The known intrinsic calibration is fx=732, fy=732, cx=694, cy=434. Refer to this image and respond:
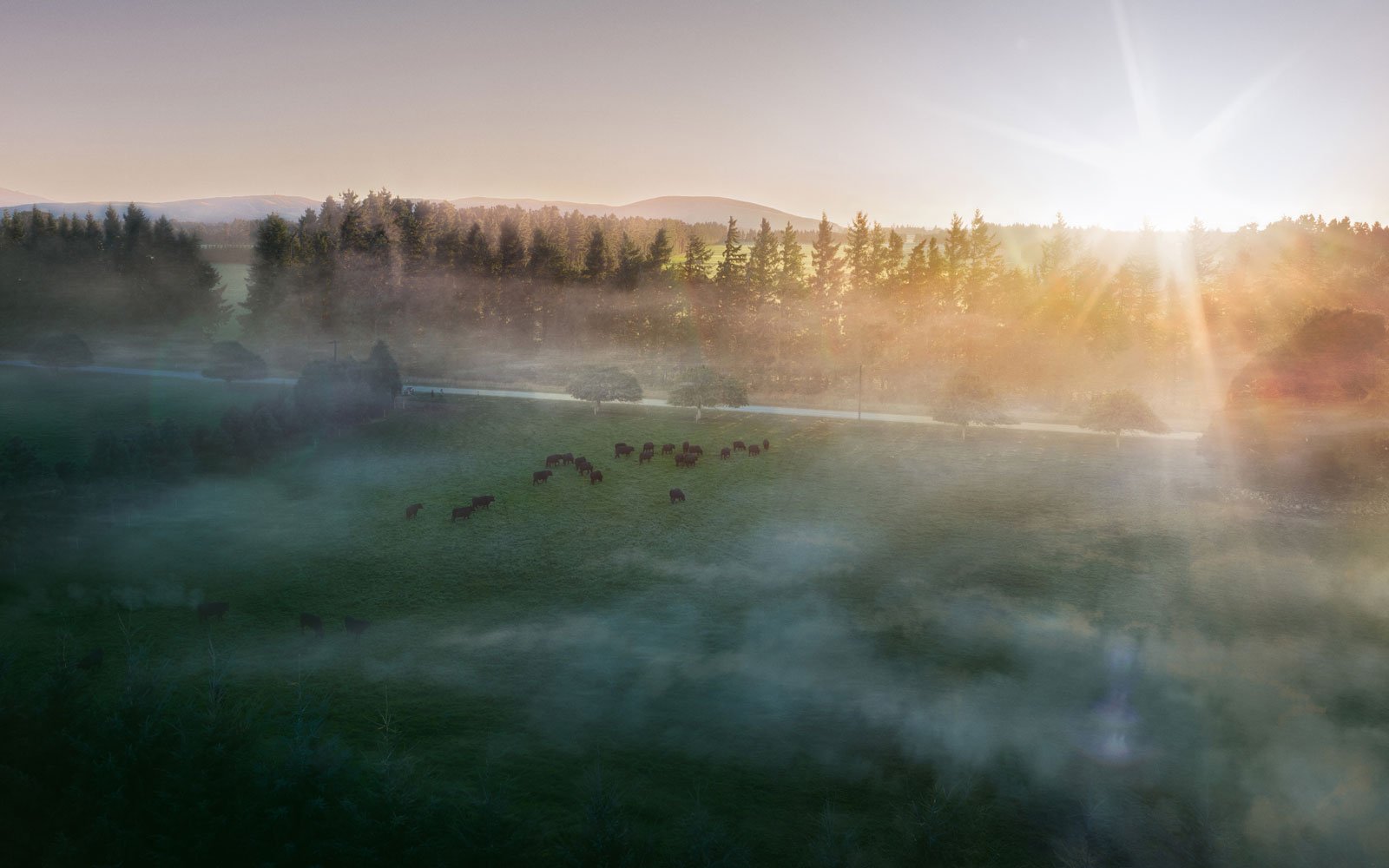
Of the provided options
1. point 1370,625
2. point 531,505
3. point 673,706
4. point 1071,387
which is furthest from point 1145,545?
point 1071,387

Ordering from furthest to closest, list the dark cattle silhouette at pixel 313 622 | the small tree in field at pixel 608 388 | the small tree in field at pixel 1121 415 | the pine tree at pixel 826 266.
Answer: the pine tree at pixel 826 266 → the small tree in field at pixel 608 388 → the small tree in field at pixel 1121 415 → the dark cattle silhouette at pixel 313 622

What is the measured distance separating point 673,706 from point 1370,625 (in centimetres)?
2444

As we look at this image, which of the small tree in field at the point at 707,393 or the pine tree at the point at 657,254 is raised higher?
the pine tree at the point at 657,254

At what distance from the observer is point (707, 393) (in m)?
58.8

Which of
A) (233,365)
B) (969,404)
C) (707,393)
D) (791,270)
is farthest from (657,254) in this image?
(969,404)

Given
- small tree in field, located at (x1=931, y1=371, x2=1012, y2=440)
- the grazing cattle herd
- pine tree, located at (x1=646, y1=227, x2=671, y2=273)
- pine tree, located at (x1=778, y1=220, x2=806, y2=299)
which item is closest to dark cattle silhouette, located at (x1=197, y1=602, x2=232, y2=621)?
the grazing cattle herd

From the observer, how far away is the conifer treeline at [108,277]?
10525 cm

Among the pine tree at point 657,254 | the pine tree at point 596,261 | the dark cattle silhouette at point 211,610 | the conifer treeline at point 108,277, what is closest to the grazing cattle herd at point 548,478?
the dark cattle silhouette at point 211,610

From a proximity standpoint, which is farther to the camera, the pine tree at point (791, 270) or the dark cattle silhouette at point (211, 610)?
the pine tree at point (791, 270)

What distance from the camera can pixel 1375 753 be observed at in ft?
61.1

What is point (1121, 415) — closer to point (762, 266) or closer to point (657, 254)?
point (762, 266)

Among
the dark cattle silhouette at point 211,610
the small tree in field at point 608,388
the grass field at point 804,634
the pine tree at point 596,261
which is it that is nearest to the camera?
the grass field at point 804,634

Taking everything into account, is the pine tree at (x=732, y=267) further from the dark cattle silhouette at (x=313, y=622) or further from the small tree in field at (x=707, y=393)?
the dark cattle silhouette at (x=313, y=622)

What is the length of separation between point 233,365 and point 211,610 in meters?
51.4
